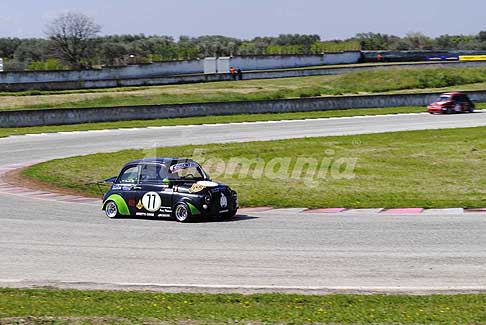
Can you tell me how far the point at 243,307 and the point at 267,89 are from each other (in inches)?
2049

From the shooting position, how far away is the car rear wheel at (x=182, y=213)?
57.1ft

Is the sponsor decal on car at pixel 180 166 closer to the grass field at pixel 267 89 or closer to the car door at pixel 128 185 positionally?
the car door at pixel 128 185

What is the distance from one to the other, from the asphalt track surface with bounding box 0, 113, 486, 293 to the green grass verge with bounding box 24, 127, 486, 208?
222cm

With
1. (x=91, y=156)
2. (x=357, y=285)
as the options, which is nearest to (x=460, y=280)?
(x=357, y=285)

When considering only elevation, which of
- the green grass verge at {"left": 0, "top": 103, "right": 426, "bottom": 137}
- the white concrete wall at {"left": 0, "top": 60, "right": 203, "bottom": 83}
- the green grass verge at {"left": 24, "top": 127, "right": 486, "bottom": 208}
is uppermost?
the white concrete wall at {"left": 0, "top": 60, "right": 203, "bottom": 83}

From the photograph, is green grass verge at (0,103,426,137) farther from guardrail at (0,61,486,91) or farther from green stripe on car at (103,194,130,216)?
green stripe on car at (103,194,130,216)

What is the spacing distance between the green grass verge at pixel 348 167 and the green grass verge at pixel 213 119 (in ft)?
37.2

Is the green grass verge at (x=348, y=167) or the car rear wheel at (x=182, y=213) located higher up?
the car rear wheel at (x=182, y=213)

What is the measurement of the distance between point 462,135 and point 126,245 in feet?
70.8

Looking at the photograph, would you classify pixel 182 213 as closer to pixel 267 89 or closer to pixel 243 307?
pixel 243 307

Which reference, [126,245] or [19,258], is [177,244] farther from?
[19,258]

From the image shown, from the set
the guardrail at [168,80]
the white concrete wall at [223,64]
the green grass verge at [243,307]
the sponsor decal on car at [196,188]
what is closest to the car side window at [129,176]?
the sponsor decal on car at [196,188]

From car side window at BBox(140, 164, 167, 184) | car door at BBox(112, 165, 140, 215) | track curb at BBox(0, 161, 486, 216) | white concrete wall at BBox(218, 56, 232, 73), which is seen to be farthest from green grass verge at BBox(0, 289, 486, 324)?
white concrete wall at BBox(218, 56, 232, 73)

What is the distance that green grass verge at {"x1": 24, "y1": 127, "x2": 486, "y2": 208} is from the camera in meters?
20.1
